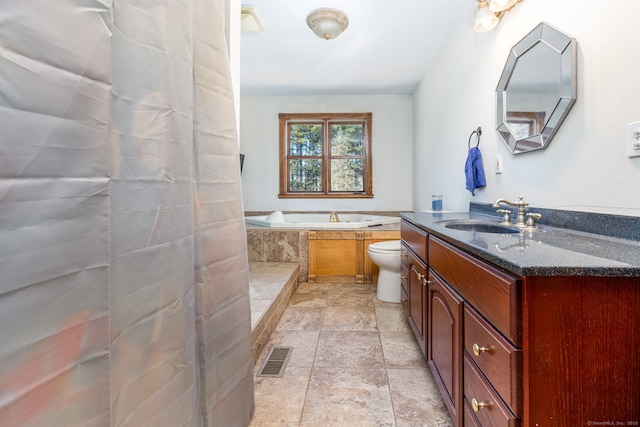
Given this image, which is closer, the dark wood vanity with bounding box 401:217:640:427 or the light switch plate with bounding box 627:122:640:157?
the dark wood vanity with bounding box 401:217:640:427

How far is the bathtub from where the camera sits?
3127 mm

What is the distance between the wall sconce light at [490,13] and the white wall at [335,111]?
93.0 inches

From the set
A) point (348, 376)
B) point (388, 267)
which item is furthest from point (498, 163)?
point (348, 376)

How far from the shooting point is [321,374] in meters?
1.48

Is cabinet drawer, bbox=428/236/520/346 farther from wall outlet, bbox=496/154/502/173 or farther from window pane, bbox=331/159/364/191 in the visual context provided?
window pane, bbox=331/159/364/191

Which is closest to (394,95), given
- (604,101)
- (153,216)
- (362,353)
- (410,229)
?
(410,229)

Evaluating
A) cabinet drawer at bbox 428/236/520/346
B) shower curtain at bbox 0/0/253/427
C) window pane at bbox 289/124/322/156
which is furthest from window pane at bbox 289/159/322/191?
shower curtain at bbox 0/0/253/427

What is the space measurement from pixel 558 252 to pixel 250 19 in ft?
7.79

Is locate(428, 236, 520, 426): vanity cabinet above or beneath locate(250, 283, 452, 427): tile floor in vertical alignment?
above

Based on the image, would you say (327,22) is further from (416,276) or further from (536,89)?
(416,276)

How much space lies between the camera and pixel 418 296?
5.10 feet

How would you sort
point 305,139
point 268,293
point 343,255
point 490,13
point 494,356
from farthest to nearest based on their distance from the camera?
point 305,139 < point 343,255 < point 268,293 < point 490,13 < point 494,356

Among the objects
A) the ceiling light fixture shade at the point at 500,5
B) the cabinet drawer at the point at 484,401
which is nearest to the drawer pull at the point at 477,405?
the cabinet drawer at the point at 484,401

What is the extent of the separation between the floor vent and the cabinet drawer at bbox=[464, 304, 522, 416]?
3.24 feet
